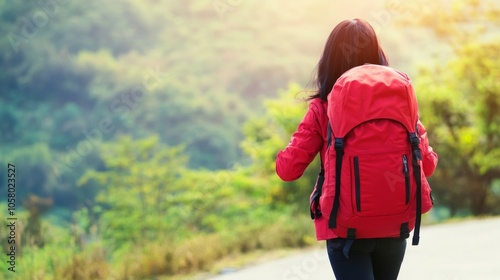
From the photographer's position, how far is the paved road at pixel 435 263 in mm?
5492

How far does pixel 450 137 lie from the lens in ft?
49.9

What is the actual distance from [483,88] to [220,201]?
70.4ft

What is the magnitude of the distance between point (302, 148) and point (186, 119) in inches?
2383

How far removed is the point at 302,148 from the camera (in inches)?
97.5

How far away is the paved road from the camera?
549cm

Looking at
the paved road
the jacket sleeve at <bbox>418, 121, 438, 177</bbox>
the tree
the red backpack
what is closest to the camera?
the red backpack

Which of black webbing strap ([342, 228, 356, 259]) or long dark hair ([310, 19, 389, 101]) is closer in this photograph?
black webbing strap ([342, 228, 356, 259])

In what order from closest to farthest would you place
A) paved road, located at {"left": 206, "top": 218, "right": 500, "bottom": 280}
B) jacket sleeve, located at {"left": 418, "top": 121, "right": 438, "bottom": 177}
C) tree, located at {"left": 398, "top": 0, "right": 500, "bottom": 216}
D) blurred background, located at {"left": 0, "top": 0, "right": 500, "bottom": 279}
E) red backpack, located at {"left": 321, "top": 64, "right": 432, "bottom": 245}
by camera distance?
red backpack, located at {"left": 321, "top": 64, "right": 432, "bottom": 245} → jacket sleeve, located at {"left": 418, "top": 121, "right": 438, "bottom": 177} → paved road, located at {"left": 206, "top": 218, "right": 500, "bottom": 280} → blurred background, located at {"left": 0, "top": 0, "right": 500, "bottom": 279} → tree, located at {"left": 398, "top": 0, "right": 500, "bottom": 216}

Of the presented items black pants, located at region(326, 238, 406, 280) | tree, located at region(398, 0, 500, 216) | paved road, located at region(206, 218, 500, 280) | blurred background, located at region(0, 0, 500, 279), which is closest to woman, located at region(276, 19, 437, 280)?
black pants, located at region(326, 238, 406, 280)

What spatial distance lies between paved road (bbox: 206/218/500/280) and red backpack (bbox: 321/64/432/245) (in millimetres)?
3054

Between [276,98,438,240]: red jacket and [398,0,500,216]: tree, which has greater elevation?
[398,0,500,216]: tree

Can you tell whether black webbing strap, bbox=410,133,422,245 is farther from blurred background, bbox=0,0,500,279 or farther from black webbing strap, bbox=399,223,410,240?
→ blurred background, bbox=0,0,500,279

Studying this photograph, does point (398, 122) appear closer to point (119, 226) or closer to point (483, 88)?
point (483, 88)

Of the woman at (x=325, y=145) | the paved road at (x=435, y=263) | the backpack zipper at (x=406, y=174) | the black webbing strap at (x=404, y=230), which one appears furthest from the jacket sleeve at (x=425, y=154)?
the paved road at (x=435, y=263)
